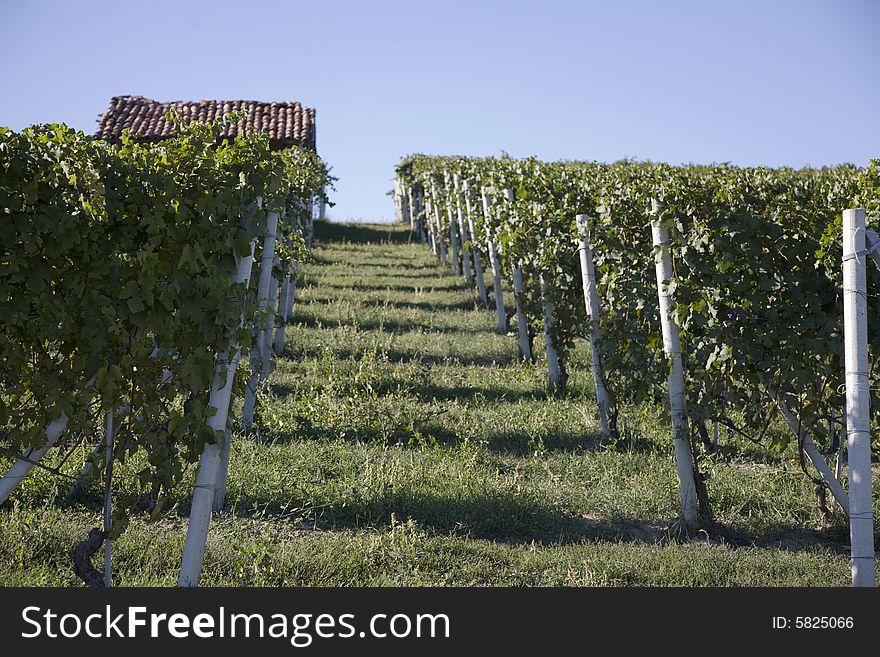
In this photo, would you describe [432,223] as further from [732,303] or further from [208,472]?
[208,472]

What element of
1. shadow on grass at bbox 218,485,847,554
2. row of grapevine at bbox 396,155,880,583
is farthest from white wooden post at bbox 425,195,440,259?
shadow on grass at bbox 218,485,847,554

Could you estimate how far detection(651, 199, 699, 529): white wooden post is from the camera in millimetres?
5797

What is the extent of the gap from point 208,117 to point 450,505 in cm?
2102

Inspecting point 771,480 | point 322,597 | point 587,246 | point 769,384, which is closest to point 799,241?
point 769,384

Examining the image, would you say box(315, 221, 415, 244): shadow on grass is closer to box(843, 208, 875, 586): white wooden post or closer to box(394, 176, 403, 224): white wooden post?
box(394, 176, 403, 224): white wooden post

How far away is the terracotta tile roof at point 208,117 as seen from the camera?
23.6m

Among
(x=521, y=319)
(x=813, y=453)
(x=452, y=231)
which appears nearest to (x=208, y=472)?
(x=813, y=453)

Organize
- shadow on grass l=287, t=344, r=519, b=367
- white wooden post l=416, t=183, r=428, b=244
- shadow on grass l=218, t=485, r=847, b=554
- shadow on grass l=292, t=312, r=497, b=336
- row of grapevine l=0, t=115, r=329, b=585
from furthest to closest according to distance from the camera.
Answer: white wooden post l=416, t=183, r=428, b=244 → shadow on grass l=292, t=312, r=497, b=336 → shadow on grass l=287, t=344, r=519, b=367 → shadow on grass l=218, t=485, r=847, b=554 → row of grapevine l=0, t=115, r=329, b=585

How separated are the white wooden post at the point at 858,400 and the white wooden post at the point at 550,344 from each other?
4860mm

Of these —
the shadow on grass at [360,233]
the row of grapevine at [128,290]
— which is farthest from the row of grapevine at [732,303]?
the shadow on grass at [360,233]

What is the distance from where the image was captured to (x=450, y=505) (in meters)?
5.83

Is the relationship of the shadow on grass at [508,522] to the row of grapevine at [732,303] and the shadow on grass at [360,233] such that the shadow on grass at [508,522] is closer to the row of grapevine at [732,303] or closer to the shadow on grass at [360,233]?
the row of grapevine at [732,303]

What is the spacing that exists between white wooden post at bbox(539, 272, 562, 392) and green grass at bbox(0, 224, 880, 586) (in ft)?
0.53

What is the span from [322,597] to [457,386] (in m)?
5.63
